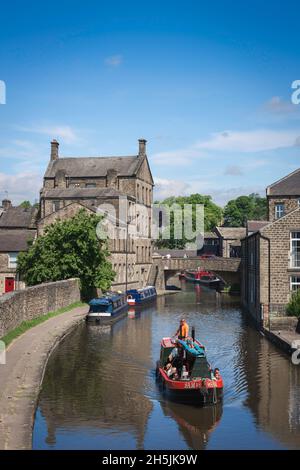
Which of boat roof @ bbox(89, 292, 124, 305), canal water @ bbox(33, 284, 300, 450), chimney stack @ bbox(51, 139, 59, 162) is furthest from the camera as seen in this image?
chimney stack @ bbox(51, 139, 59, 162)

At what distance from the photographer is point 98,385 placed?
79.5ft

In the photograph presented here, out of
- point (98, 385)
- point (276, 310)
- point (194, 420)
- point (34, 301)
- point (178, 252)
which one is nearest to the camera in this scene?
point (194, 420)

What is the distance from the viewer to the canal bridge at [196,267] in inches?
2491

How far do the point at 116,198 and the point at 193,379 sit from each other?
4105 centimetres

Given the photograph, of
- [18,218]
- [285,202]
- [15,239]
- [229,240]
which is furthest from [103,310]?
[229,240]

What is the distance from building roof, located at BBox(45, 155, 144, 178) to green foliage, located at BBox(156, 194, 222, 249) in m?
39.8

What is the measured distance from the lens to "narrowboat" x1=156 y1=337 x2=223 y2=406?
21.0m

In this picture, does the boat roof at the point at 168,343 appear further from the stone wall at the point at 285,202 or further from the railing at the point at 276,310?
the stone wall at the point at 285,202

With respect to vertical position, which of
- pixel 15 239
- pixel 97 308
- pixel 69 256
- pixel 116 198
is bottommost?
pixel 97 308

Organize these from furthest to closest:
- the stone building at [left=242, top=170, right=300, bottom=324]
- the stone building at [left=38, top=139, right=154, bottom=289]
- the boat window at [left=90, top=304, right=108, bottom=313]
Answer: the stone building at [left=38, top=139, right=154, bottom=289] → the boat window at [left=90, top=304, right=108, bottom=313] → the stone building at [left=242, top=170, right=300, bottom=324]

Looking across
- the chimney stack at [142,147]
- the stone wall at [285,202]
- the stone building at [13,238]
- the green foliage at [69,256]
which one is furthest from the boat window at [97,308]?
the chimney stack at [142,147]

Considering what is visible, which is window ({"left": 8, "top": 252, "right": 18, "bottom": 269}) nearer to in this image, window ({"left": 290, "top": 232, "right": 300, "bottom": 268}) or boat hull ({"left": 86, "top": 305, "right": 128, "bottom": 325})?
boat hull ({"left": 86, "top": 305, "right": 128, "bottom": 325})

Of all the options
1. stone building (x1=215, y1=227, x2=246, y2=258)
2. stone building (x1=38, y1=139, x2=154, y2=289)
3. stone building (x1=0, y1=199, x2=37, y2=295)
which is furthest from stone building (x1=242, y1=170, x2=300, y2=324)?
stone building (x1=215, y1=227, x2=246, y2=258)

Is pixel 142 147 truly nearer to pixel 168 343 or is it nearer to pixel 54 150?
pixel 54 150
